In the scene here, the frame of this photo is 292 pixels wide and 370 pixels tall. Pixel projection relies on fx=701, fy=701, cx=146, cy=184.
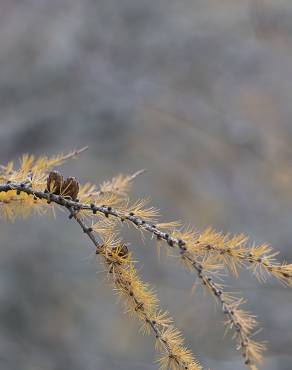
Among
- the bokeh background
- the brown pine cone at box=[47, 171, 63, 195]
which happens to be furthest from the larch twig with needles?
the bokeh background

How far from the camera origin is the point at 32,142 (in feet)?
11.4

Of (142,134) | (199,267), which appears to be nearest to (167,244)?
(199,267)

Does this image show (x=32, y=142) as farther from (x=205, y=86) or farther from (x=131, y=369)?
(x=131, y=369)

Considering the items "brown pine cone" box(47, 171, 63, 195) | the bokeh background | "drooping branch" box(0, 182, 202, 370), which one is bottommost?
"drooping branch" box(0, 182, 202, 370)

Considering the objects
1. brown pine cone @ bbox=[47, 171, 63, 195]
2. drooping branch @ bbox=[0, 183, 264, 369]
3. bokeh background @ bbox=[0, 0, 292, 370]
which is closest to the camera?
drooping branch @ bbox=[0, 183, 264, 369]

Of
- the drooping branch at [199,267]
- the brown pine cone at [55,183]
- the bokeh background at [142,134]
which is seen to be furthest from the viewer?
the bokeh background at [142,134]

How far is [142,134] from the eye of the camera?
13.3ft

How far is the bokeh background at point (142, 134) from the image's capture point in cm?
324

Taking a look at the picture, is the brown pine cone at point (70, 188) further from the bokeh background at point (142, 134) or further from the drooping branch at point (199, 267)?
the bokeh background at point (142, 134)

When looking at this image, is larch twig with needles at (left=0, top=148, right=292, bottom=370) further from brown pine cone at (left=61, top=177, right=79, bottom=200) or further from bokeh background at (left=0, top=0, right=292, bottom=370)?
bokeh background at (left=0, top=0, right=292, bottom=370)

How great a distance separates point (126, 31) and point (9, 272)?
1510mm

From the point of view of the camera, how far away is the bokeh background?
128 inches

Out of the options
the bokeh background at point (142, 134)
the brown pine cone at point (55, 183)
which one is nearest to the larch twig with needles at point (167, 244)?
the brown pine cone at point (55, 183)

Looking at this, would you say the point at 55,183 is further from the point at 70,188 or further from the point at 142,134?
the point at 142,134
